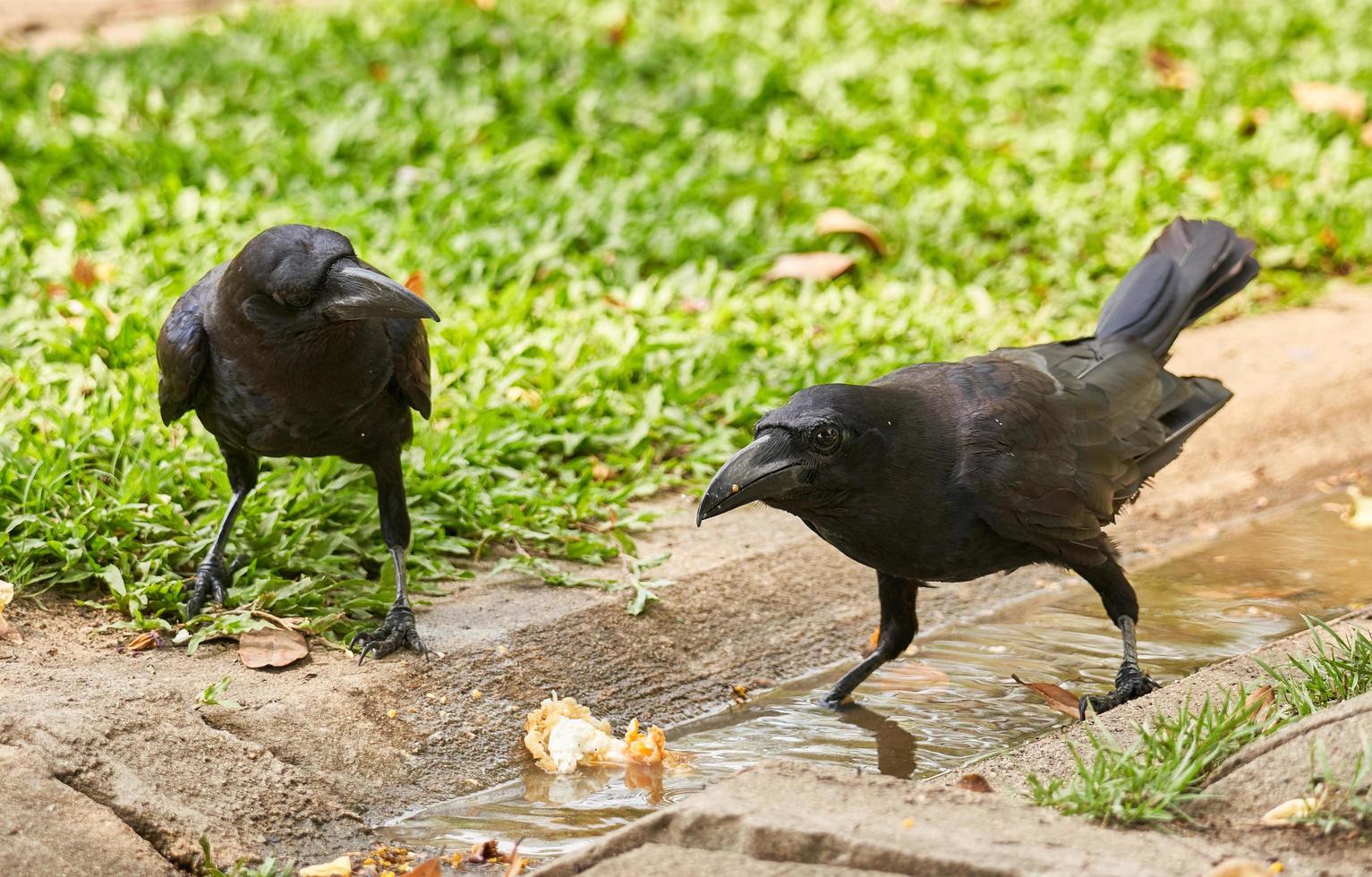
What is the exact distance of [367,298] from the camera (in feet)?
13.7

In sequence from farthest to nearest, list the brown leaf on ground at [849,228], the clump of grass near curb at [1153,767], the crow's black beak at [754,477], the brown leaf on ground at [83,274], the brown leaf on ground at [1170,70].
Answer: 1. the brown leaf on ground at [1170,70]
2. the brown leaf on ground at [849,228]
3. the brown leaf on ground at [83,274]
4. the crow's black beak at [754,477]
5. the clump of grass near curb at [1153,767]

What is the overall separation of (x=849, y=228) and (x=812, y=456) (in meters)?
3.85

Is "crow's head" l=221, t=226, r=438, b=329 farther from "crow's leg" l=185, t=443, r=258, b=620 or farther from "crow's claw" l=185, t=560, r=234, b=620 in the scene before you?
"crow's claw" l=185, t=560, r=234, b=620

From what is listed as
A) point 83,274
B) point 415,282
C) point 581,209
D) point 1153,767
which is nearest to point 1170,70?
point 581,209

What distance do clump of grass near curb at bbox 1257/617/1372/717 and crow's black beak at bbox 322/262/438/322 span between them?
2.38 metres

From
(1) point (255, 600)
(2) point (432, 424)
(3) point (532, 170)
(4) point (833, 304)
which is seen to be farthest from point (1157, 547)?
(3) point (532, 170)

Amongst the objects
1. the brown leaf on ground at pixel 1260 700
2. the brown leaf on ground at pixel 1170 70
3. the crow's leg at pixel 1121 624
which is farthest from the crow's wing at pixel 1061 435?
the brown leaf on ground at pixel 1170 70

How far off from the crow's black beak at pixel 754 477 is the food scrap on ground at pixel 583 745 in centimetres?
69

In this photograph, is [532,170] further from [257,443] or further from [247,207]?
[257,443]

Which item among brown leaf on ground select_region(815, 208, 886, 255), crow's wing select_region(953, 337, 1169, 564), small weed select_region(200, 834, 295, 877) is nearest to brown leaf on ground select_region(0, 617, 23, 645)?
small weed select_region(200, 834, 295, 877)

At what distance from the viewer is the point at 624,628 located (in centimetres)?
470

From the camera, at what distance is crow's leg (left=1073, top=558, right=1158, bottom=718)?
4496mm

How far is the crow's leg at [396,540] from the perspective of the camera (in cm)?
441

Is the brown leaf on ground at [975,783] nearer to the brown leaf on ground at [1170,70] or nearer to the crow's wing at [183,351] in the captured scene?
the crow's wing at [183,351]
